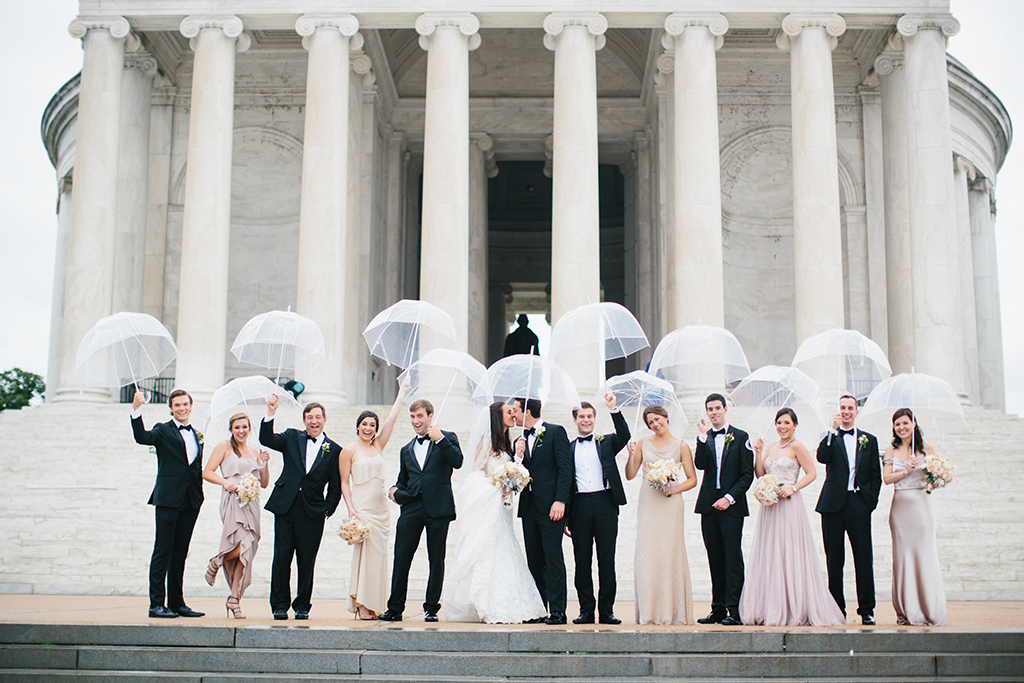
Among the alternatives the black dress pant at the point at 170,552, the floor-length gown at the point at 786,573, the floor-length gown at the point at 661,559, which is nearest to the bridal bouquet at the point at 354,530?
the black dress pant at the point at 170,552

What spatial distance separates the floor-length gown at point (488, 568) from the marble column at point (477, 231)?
28.5 metres

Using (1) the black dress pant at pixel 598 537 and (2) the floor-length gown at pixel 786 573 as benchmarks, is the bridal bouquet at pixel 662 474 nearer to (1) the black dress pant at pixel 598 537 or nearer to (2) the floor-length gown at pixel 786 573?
(1) the black dress pant at pixel 598 537

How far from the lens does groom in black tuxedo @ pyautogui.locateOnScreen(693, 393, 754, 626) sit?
1442cm

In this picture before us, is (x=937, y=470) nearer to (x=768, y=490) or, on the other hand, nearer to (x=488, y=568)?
(x=768, y=490)

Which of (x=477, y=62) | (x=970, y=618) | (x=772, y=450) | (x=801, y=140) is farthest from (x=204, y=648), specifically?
(x=477, y=62)

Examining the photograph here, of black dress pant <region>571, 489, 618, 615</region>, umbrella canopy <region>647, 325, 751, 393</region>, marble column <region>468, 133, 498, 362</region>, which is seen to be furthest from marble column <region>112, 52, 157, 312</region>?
black dress pant <region>571, 489, 618, 615</region>

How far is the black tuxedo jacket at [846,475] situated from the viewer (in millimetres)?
14766

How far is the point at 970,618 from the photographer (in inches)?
611

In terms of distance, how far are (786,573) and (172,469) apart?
8.43m

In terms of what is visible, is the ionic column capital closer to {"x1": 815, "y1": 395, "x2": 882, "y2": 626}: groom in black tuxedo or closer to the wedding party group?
{"x1": 815, "y1": 395, "x2": 882, "y2": 626}: groom in black tuxedo

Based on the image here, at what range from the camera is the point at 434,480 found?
14.3m

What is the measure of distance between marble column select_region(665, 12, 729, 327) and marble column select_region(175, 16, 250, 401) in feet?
47.4

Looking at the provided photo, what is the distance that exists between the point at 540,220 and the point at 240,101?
77.2 feet

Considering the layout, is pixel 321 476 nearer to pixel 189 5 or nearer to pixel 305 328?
pixel 305 328
